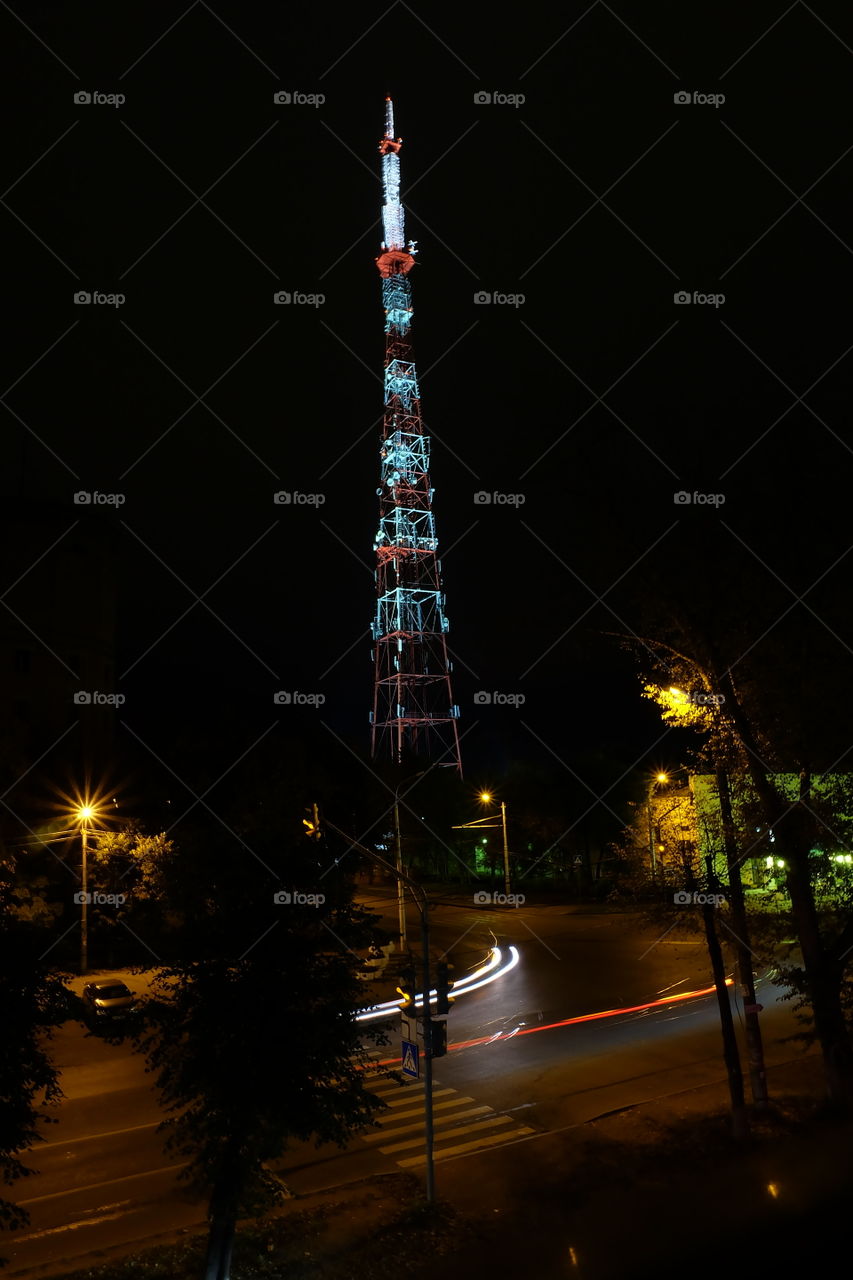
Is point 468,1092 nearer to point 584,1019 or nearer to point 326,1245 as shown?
point 584,1019

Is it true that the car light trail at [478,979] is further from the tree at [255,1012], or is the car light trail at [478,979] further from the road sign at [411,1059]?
the tree at [255,1012]

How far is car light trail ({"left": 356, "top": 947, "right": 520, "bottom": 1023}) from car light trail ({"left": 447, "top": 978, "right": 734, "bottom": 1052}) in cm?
270

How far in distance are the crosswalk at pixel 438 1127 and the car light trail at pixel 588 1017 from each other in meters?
3.33

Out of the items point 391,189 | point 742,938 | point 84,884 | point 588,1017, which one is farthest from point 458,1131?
point 391,189

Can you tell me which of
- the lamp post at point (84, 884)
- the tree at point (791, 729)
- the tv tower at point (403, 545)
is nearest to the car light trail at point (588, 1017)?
the tree at point (791, 729)

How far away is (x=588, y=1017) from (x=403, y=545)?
29.7 meters

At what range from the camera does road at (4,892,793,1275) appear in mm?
12047

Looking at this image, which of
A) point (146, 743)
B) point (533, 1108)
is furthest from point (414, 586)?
point (533, 1108)

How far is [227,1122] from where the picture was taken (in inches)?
354

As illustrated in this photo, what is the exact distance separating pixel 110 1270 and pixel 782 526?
13.1m

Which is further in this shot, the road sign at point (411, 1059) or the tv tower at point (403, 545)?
the tv tower at point (403, 545)

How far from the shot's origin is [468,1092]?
658 inches

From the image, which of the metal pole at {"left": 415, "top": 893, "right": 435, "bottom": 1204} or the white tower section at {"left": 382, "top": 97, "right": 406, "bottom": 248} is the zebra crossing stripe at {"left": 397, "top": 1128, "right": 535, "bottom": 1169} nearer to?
the metal pole at {"left": 415, "top": 893, "right": 435, "bottom": 1204}

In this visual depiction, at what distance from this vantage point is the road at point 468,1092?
12.0m
